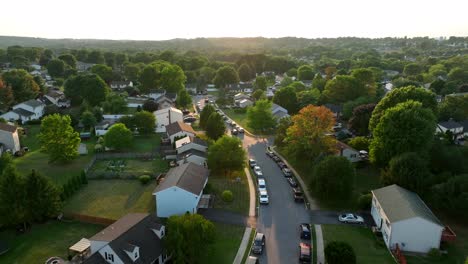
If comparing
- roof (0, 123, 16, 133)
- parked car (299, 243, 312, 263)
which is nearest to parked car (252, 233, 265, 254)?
parked car (299, 243, 312, 263)

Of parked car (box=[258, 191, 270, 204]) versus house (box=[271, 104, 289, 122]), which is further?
house (box=[271, 104, 289, 122])

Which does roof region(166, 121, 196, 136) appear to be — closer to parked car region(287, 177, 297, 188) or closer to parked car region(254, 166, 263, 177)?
parked car region(254, 166, 263, 177)

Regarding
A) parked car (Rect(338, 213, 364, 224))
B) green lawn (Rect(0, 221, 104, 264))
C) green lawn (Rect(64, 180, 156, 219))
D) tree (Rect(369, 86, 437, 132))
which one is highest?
tree (Rect(369, 86, 437, 132))

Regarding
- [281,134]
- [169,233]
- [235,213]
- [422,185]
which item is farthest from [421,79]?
[169,233]

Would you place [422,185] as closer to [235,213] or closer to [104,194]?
[235,213]

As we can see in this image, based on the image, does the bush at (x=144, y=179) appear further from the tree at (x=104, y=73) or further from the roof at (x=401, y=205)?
the tree at (x=104, y=73)
